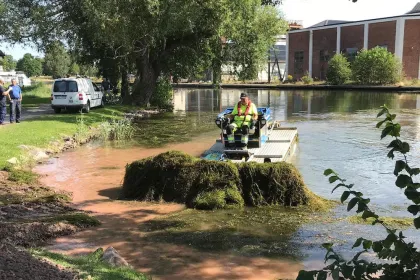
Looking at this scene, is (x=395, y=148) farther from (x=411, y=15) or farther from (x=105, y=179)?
(x=411, y=15)

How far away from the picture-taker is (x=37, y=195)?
974 cm

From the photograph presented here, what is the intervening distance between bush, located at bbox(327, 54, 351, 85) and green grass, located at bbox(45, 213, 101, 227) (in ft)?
175

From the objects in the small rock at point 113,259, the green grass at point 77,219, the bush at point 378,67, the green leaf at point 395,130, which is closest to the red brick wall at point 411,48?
the bush at point 378,67

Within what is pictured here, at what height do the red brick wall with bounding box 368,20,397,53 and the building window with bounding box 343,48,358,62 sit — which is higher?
the red brick wall with bounding box 368,20,397,53

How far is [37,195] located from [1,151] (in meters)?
3.54

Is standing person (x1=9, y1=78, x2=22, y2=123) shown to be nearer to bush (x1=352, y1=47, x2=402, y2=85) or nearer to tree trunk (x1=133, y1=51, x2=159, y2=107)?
tree trunk (x1=133, y1=51, x2=159, y2=107)

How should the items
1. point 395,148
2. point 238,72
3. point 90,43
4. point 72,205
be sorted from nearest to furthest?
point 395,148 → point 72,205 → point 90,43 → point 238,72

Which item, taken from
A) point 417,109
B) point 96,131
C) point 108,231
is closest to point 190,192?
point 108,231

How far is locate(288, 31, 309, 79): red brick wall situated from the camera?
7244cm

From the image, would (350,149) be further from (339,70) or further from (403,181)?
(339,70)

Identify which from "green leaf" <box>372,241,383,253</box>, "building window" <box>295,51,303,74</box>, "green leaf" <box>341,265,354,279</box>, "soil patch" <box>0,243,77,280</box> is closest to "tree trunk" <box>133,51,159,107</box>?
"soil patch" <box>0,243,77,280</box>

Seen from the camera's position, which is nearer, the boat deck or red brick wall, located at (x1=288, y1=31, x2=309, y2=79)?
the boat deck

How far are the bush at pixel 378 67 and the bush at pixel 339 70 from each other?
1.87 meters

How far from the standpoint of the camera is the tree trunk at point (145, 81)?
30.0m
